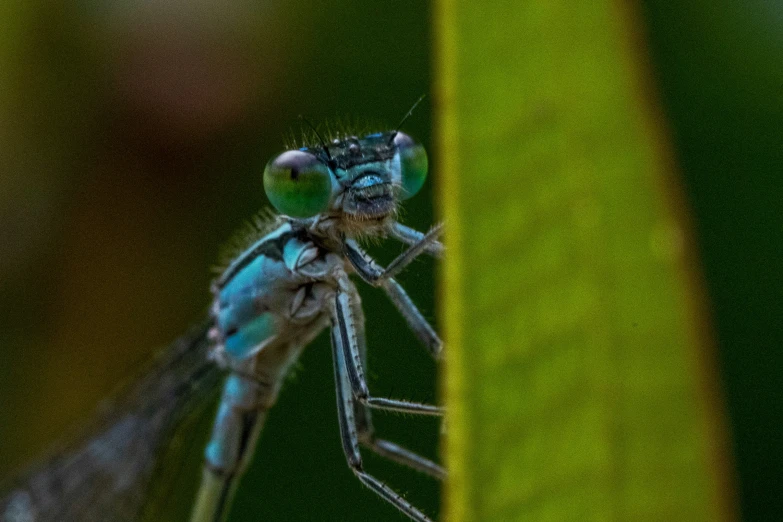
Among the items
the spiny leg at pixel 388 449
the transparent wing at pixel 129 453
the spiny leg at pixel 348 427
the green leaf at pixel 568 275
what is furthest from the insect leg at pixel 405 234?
the green leaf at pixel 568 275

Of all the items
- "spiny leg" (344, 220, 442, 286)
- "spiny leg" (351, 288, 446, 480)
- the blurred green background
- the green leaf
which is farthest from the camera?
the blurred green background

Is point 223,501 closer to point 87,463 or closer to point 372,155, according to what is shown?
point 87,463

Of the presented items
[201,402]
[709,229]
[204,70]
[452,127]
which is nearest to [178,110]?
[204,70]

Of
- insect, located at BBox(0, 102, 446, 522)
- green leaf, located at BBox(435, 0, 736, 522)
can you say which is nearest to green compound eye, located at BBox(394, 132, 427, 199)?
insect, located at BBox(0, 102, 446, 522)

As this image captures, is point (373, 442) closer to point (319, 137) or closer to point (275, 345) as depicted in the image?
point (275, 345)

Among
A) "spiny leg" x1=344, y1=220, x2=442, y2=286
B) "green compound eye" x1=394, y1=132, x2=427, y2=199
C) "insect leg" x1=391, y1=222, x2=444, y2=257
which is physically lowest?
"spiny leg" x1=344, y1=220, x2=442, y2=286

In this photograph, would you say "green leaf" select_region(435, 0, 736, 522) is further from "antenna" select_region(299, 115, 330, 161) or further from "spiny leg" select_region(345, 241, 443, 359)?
"spiny leg" select_region(345, 241, 443, 359)

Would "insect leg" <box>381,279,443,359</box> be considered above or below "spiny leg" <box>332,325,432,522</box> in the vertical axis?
above

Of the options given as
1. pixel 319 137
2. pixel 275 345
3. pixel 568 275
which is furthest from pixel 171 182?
pixel 568 275
